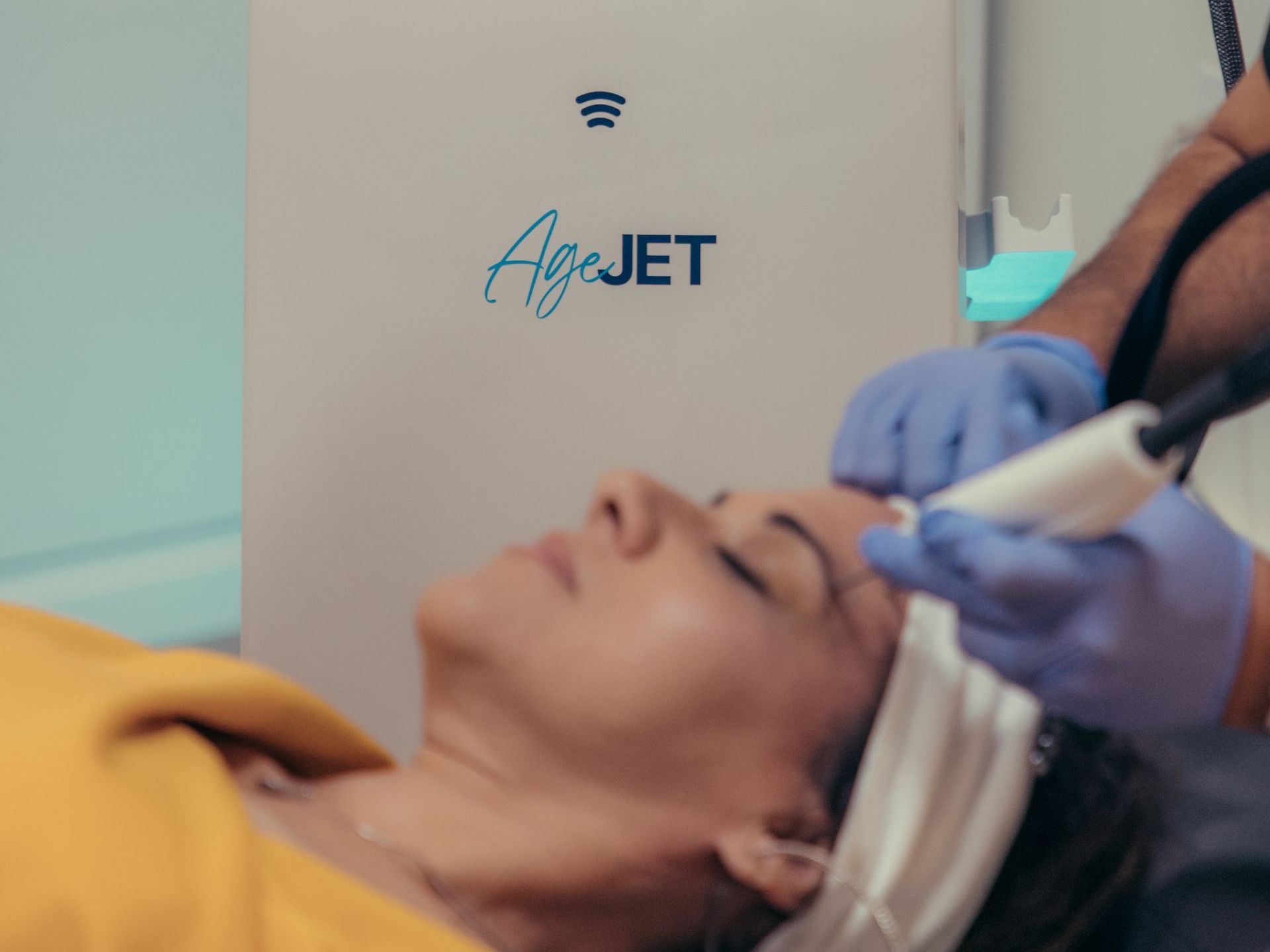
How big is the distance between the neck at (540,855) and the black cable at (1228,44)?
1.00 meters

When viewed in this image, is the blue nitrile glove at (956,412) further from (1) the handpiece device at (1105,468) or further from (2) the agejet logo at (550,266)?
(2) the agejet logo at (550,266)

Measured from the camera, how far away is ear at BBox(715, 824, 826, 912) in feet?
2.70

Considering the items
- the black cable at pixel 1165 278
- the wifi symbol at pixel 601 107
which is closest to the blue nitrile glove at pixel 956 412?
the black cable at pixel 1165 278

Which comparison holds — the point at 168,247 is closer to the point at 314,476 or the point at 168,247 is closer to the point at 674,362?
the point at 314,476

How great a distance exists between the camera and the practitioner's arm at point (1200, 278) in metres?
1.04

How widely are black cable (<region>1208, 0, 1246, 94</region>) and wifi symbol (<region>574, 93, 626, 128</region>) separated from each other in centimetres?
63

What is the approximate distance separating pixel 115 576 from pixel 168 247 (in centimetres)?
49

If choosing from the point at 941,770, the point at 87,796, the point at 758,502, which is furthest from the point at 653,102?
the point at 87,796

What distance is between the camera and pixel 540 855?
83cm

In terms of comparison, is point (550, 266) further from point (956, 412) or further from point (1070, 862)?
point (1070, 862)

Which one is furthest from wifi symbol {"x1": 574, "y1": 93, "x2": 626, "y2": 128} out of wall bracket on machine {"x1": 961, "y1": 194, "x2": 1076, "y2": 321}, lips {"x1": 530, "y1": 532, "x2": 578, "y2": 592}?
lips {"x1": 530, "y1": 532, "x2": 578, "y2": 592}

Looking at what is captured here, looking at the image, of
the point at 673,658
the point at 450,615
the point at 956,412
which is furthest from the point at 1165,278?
the point at 450,615

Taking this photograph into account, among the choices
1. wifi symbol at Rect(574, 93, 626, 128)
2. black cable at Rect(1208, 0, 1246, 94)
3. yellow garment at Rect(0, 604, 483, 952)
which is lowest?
yellow garment at Rect(0, 604, 483, 952)

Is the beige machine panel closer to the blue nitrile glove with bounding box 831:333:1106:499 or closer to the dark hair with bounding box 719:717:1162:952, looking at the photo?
the blue nitrile glove with bounding box 831:333:1106:499
